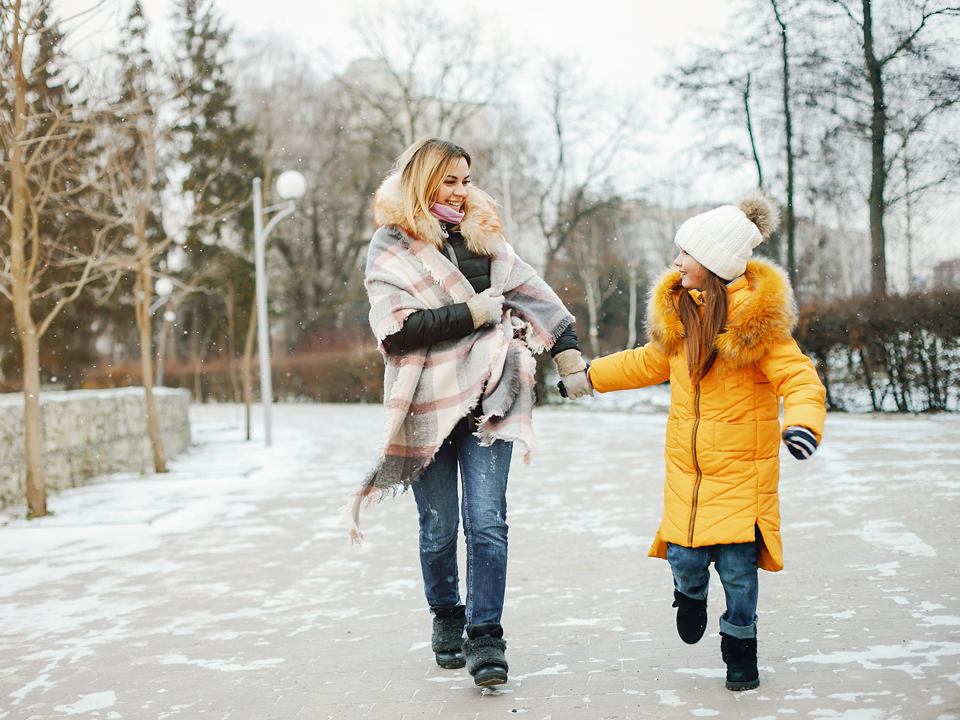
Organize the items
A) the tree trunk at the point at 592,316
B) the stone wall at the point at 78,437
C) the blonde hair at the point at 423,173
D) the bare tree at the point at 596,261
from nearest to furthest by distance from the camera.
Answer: the blonde hair at the point at 423,173
the stone wall at the point at 78,437
the tree trunk at the point at 592,316
the bare tree at the point at 596,261

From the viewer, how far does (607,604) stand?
14.0 feet

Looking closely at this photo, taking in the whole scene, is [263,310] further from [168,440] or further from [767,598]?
[767,598]

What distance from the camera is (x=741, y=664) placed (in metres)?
3.03

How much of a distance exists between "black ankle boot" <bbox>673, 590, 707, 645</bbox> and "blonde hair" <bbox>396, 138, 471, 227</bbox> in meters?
1.59

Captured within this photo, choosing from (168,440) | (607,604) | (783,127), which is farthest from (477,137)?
(607,604)

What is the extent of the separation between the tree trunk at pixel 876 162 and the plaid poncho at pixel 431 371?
12.0 meters

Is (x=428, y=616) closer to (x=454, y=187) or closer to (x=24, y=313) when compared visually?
(x=454, y=187)

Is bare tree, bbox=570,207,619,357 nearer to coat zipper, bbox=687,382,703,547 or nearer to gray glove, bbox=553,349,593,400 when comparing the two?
gray glove, bbox=553,349,593,400

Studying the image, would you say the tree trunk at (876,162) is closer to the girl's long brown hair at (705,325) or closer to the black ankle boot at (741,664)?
the girl's long brown hair at (705,325)

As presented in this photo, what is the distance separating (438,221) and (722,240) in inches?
39.1

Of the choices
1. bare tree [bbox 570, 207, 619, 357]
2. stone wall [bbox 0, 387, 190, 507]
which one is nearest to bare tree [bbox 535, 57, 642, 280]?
bare tree [bbox 570, 207, 619, 357]

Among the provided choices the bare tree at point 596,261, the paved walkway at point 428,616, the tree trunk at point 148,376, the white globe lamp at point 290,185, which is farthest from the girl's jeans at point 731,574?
the bare tree at point 596,261

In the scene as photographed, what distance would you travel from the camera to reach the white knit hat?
3084 mm

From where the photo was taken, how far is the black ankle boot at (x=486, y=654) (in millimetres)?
3072
